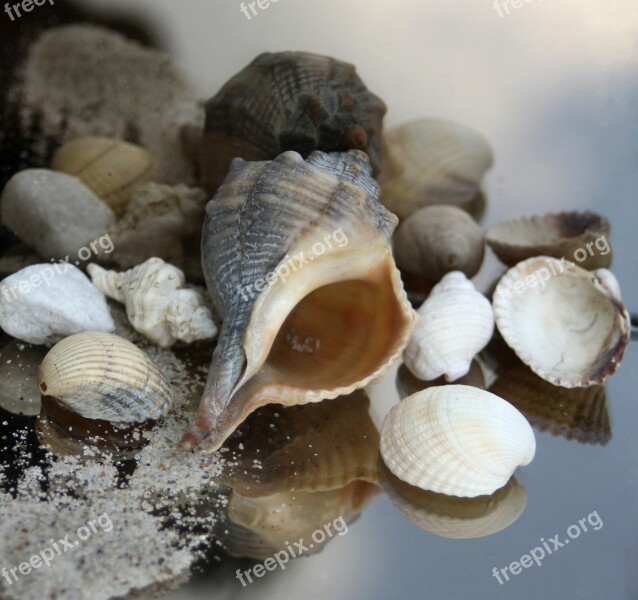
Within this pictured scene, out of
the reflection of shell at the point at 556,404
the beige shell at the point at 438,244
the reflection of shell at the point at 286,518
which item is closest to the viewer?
the reflection of shell at the point at 286,518

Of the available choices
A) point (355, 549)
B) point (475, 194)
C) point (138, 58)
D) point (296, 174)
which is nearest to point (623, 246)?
point (475, 194)

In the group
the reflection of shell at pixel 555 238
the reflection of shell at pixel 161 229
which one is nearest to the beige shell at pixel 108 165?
the reflection of shell at pixel 161 229

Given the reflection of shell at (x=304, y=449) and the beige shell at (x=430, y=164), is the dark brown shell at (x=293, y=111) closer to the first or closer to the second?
the beige shell at (x=430, y=164)

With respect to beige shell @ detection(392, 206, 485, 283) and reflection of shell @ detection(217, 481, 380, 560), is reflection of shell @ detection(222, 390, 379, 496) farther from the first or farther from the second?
beige shell @ detection(392, 206, 485, 283)

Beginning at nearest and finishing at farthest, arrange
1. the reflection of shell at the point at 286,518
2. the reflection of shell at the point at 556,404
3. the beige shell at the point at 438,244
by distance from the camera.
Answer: the reflection of shell at the point at 286,518 → the reflection of shell at the point at 556,404 → the beige shell at the point at 438,244

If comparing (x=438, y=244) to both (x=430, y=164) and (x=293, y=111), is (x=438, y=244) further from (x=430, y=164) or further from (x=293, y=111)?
(x=293, y=111)

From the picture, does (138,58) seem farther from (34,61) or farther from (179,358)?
(179,358)
